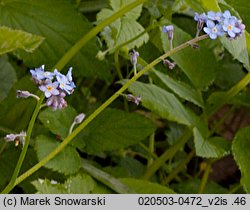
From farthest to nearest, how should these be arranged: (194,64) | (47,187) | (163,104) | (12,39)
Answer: (194,64) < (163,104) < (47,187) < (12,39)

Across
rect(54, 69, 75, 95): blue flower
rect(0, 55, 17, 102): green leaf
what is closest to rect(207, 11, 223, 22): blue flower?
rect(54, 69, 75, 95): blue flower

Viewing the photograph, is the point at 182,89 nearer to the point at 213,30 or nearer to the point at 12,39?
the point at 213,30

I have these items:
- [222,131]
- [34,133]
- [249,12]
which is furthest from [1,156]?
[222,131]

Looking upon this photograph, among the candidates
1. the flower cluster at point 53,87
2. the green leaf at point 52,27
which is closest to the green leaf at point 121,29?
the green leaf at point 52,27

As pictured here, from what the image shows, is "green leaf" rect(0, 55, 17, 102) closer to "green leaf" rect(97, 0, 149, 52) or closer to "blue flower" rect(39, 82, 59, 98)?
"green leaf" rect(97, 0, 149, 52)

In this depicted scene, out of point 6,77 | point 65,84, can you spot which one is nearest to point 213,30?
point 65,84
